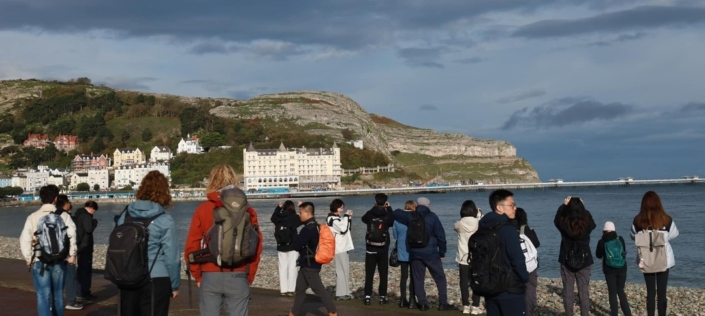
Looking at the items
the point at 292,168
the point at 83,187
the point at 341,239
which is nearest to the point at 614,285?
the point at 341,239

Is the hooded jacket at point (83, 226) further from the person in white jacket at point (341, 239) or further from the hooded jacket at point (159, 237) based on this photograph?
the hooded jacket at point (159, 237)

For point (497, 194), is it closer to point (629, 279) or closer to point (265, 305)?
point (265, 305)

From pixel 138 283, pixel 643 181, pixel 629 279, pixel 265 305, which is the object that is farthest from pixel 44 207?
pixel 643 181

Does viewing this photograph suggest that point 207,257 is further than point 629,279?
No

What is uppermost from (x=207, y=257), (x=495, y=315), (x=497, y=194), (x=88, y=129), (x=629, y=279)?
(x=88, y=129)

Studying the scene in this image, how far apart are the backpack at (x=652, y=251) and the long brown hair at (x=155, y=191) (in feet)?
19.2

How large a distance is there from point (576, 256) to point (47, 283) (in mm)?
6346

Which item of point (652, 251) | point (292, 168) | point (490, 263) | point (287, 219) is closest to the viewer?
point (490, 263)

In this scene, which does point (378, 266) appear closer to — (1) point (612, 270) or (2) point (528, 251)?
(2) point (528, 251)

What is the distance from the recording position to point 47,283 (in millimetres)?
8359

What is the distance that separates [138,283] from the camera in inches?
260

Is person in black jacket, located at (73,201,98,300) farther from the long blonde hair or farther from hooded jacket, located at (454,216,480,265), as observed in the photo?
hooded jacket, located at (454,216,480,265)

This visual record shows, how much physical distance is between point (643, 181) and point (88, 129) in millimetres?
143595

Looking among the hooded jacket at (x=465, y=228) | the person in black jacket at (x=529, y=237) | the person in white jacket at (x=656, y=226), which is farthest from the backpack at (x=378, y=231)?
the person in white jacket at (x=656, y=226)
